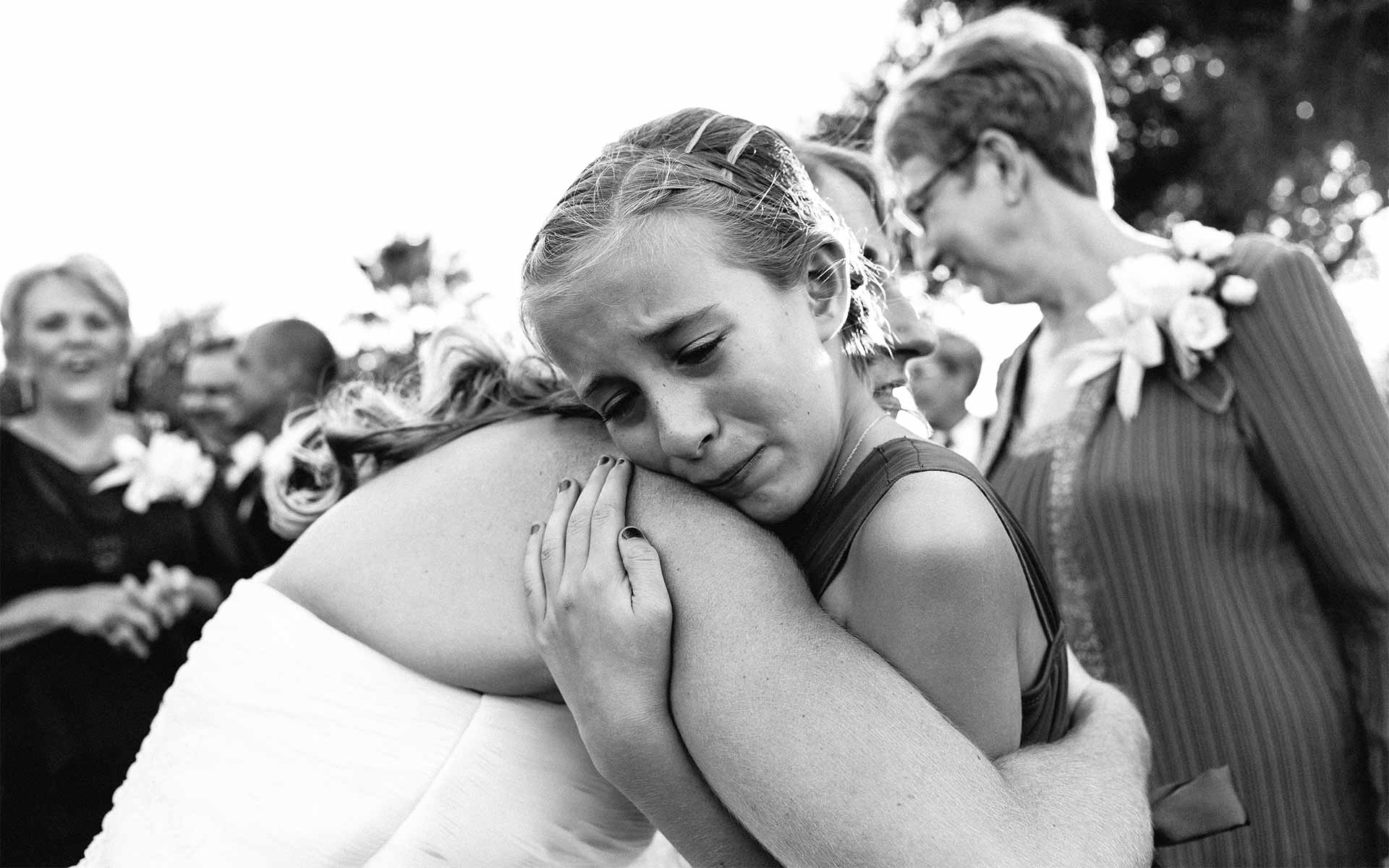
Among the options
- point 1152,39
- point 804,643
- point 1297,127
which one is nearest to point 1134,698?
point 804,643

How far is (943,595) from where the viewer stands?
1556 millimetres

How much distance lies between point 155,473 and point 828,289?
376 centimetres

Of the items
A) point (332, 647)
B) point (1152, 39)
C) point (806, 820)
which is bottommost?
point (1152, 39)

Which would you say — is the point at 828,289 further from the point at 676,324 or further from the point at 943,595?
the point at 943,595

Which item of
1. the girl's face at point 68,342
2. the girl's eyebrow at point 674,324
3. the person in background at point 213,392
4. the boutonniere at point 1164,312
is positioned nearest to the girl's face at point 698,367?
the girl's eyebrow at point 674,324

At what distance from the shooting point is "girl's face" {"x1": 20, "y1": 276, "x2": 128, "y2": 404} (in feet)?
16.6

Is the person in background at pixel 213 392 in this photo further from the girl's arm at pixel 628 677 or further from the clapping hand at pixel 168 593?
the girl's arm at pixel 628 677

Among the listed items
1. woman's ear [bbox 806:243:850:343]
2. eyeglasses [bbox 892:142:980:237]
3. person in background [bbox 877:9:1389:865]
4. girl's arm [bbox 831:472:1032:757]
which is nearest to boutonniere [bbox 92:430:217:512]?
eyeglasses [bbox 892:142:980:237]

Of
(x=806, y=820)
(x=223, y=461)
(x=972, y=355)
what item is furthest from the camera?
(x=972, y=355)

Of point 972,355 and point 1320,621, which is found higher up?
point 1320,621

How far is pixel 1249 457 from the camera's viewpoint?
305 centimetres

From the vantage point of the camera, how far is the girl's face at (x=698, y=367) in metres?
1.72

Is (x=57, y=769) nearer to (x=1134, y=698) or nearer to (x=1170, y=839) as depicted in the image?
(x=1134, y=698)

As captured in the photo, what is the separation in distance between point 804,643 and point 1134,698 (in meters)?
1.90
